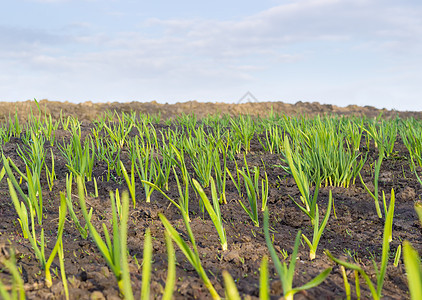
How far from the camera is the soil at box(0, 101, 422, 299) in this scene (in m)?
1.44

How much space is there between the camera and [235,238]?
6.55ft

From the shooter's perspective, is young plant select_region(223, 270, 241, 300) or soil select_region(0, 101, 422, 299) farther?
soil select_region(0, 101, 422, 299)

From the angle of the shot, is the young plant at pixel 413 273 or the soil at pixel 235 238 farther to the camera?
the soil at pixel 235 238

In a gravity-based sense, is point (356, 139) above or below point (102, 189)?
above

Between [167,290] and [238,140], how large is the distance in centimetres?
278

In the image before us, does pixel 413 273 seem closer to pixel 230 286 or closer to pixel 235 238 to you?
pixel 230 286

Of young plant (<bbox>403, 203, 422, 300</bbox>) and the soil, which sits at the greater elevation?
young plant (<bbox>403, 203, 422, 300</bbox>)

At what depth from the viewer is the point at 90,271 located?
62.1 inches

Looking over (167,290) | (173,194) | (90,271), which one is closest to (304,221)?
(173,194)

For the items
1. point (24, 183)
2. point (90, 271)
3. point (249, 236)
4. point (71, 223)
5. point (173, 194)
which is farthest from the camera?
point (24, 183)

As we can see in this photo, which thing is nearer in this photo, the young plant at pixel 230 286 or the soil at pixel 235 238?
the young plant at pixel 230 286

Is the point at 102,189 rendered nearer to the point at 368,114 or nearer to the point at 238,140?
the point at 238,140

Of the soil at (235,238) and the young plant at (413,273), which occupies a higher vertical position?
the young plant at (413,273)

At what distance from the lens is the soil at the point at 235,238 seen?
1.44m
